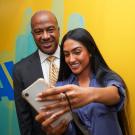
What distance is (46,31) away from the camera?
1.85 metres

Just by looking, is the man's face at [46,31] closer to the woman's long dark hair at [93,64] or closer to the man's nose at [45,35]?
the man's nose at [45,35]

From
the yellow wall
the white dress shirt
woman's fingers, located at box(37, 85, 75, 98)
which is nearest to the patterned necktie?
the white dress shirt

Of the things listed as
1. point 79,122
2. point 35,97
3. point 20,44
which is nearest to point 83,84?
point 79,122

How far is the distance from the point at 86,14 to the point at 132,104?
0.65 metres

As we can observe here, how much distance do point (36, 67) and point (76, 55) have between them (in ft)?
1.55

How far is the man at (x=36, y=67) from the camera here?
185 cm

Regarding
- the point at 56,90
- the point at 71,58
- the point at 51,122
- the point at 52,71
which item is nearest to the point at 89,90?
the point at 56,90

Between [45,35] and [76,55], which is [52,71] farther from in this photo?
[76,55]

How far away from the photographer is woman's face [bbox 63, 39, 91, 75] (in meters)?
1.50

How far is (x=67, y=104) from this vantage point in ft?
3.68

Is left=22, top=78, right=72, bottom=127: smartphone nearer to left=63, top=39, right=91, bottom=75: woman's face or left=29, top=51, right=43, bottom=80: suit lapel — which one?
left=63, top=39, right=91, bottom=75: woman's face

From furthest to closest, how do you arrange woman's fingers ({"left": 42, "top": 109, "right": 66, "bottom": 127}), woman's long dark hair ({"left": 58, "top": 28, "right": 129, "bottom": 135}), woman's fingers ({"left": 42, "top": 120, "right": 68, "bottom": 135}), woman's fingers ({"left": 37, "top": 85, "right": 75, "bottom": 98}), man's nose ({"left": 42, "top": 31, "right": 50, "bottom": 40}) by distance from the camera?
man's nose ({"left": 42, "top": 31, "right": 50, "bottom": 40}) < woman's long dark hair ({"left": 58, "top": 28, "right": 129, "bottom": 135}) < woman's fingers ({"left": 42, "top": 120, "right": 68, "bottom": 135}) < woman's fingers ({"left": 42, "top": 109, "right": 66, "bottom": 127}) < woman's fingers ({"left": 37, "top": 85, "right": 75, "bottom": 98})

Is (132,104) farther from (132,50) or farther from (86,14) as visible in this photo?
(86,14)

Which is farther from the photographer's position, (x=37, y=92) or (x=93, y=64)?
(x=93, y=64)
